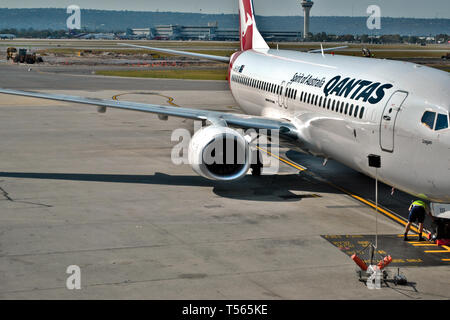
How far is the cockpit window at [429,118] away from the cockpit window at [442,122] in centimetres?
16

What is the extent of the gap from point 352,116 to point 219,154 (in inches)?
186

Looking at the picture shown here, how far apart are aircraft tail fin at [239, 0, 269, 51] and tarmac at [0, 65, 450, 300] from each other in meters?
7.61

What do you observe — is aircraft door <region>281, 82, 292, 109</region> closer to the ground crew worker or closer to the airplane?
the airplane

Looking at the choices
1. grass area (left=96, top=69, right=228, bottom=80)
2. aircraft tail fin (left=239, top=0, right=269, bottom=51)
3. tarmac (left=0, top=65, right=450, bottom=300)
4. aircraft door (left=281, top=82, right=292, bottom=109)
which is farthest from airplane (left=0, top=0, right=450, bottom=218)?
grass area (left=96, top=69, right=228, bottom=80)

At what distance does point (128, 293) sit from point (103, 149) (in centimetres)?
1725

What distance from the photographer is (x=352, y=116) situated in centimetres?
1828

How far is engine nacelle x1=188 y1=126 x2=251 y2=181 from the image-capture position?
2005cm

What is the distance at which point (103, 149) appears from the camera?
28812 mm

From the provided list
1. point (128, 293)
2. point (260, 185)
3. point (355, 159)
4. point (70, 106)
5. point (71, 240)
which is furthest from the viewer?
point (70, 106)

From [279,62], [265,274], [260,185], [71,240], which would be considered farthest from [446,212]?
[279,62]

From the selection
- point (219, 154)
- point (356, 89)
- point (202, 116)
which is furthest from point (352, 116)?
point (202, 116)

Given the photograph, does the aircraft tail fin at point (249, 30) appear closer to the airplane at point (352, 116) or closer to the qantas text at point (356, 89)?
the airplane at point (352, 116)

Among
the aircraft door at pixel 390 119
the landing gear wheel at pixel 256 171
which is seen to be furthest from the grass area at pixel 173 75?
the aircraft door at pixel 390 119

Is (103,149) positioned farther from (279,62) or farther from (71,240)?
(71,240)
